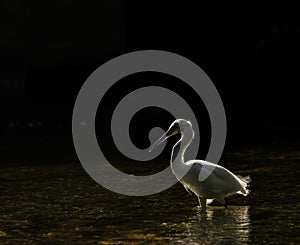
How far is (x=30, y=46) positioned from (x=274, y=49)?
5810mm

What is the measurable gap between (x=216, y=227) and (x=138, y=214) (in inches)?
38.8

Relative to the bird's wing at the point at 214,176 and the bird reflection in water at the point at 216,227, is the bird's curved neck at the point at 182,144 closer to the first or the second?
the bird's wing at the point at 214,176

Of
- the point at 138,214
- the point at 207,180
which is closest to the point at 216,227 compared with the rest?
the point at 207,180

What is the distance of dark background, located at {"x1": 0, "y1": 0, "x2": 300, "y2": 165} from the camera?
22.0 metres

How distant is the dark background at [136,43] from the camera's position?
72.1 feet

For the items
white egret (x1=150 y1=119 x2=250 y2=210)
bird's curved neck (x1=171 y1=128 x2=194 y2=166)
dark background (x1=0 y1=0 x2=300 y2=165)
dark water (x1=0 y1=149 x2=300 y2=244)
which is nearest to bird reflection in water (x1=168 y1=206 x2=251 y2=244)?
dark water (x1=0 y1=149 x2=300 y2=244)

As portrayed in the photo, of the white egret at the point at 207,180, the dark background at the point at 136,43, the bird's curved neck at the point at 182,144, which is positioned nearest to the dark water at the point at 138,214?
the white egret at the point at 207,180

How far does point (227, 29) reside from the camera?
22641 millimetres

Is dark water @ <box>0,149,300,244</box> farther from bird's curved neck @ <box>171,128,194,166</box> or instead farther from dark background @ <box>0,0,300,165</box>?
dark background @ <box>0,0,300,165</box>

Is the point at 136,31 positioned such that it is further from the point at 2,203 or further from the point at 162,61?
the point at 2,203

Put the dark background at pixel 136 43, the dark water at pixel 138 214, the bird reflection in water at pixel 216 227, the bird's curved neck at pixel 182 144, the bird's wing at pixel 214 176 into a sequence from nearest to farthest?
1. the bird reflection in water at pixel 216 227
2. the dark water at pixel 138 214
3. the bird's wing at pixel 214 176
4. the bird's curved neck at pixel 182 144
5. the dark background at pixel 136 43

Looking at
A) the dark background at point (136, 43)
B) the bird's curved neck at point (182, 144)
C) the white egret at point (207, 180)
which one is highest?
the dark background at point (136, 43)

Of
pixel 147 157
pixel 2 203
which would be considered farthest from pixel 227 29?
pixel 2 203

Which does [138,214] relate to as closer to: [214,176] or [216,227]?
[214,176]
